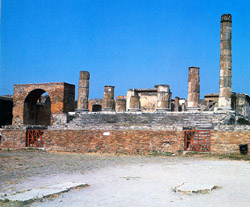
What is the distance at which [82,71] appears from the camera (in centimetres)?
2162

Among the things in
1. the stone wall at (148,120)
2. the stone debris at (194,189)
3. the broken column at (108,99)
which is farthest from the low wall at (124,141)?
the stone debris at (194,189)

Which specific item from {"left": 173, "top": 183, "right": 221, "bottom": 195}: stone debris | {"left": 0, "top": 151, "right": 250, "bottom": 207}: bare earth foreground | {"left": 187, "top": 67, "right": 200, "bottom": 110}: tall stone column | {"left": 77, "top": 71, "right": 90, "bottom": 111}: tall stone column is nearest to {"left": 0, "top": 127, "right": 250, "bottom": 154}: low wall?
{"left": 0, "top": 151, "right": 250, "bottom": 207}: bare earth foreground

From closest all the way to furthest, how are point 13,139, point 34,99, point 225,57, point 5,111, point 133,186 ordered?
point 133,186
point 13,139
point 225,57
point 34,99
point 5,111

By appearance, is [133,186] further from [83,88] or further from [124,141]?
Result: [83,88]

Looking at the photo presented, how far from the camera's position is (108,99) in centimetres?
2220

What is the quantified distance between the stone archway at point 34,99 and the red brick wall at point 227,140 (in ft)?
36.1

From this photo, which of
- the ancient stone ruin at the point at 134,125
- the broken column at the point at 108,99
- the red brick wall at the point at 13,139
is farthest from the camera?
the broken column at the point at 108,99

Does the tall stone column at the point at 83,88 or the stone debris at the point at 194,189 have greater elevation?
the tall stone column at the point at 83,88

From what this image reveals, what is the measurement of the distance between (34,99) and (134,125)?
33.5 ft

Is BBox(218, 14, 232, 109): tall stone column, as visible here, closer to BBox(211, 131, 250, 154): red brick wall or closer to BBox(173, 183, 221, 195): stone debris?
BBox(211, 131, 250, 154): red brick wall

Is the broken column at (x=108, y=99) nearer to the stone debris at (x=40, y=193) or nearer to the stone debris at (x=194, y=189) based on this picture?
the stone debris at (x=40, y=193)

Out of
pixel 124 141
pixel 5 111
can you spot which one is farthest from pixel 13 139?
pixel 5 111

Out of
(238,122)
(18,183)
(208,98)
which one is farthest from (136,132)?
(208,98)

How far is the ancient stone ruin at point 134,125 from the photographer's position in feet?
42.7
